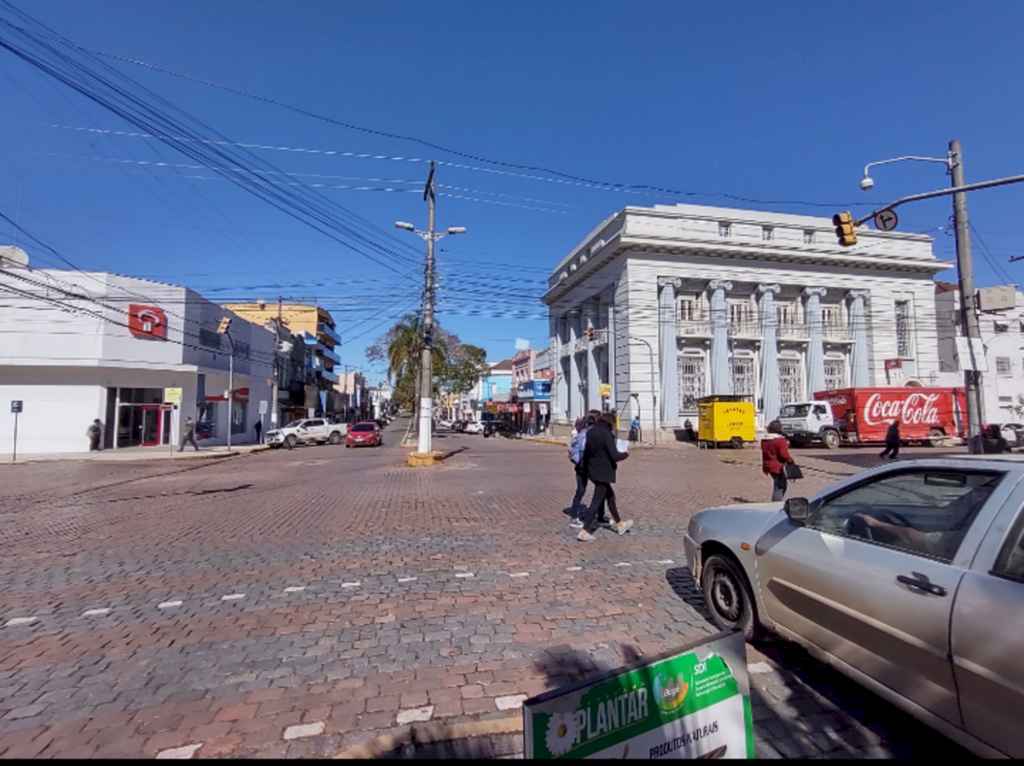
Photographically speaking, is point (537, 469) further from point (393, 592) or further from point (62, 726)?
point (62, 726)

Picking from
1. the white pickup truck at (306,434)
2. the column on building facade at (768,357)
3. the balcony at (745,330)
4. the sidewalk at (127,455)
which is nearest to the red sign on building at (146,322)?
the sidewalk at (127,455)

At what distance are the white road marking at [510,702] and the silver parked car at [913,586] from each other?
176 cm

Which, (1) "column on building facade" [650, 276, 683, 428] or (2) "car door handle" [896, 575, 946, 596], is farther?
(1) "column on building facade" [650, 276, 683, 428]

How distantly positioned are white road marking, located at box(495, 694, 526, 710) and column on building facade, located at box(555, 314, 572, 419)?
41.2 meters

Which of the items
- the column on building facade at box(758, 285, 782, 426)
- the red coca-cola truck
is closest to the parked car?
the column on building facade at box(758, 285, 782, 426)

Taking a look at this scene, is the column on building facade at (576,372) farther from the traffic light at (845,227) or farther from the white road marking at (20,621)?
the white road marking at (20,621)

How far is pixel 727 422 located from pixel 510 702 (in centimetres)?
2716

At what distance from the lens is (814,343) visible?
118 feet

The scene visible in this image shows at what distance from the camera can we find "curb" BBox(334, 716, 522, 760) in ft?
8.69

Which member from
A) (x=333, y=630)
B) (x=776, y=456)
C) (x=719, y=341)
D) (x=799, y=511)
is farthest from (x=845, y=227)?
(x=719, y=341)

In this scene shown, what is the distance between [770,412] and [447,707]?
35.9m

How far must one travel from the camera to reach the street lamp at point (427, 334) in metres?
18.4

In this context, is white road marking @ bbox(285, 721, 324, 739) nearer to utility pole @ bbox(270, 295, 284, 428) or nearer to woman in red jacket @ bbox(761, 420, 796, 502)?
woman in red jacket @ bbox(761, 420, 796, 502)

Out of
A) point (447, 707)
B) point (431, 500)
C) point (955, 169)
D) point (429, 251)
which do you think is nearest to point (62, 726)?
point (447, 707)
